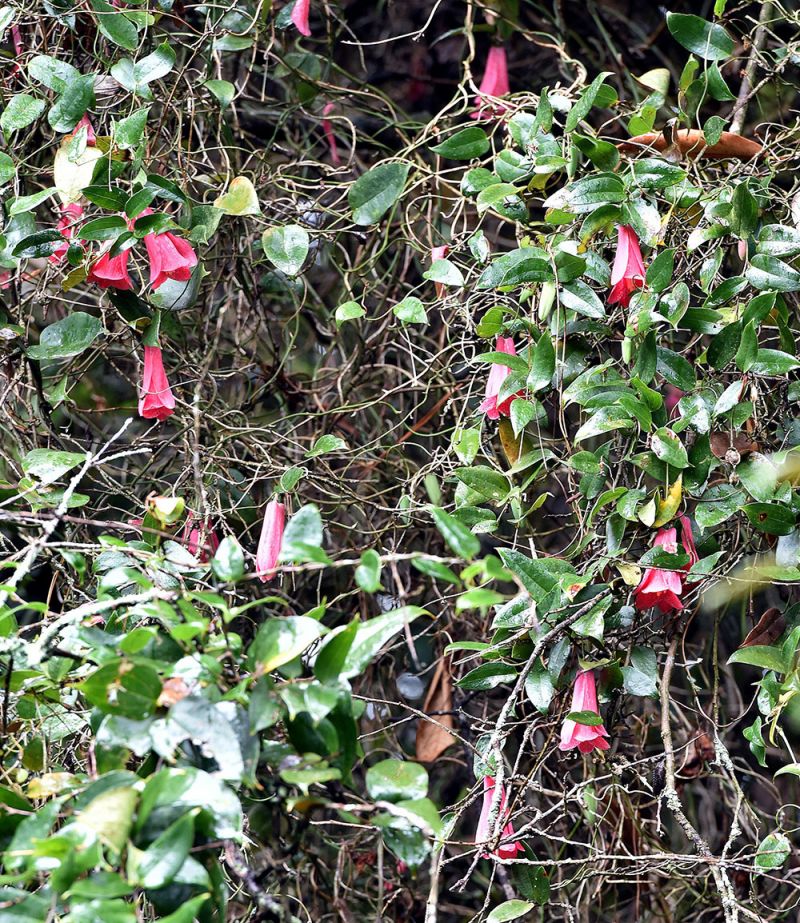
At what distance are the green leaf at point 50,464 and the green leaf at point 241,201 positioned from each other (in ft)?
1.09

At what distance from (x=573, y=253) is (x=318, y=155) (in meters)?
0.69

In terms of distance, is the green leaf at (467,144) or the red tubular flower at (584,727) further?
the green leaf at (467,144)

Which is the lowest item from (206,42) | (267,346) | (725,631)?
(725,631)

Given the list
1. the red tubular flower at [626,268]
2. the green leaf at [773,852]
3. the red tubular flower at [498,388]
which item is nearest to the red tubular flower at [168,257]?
the red tubular flower at [498,388]

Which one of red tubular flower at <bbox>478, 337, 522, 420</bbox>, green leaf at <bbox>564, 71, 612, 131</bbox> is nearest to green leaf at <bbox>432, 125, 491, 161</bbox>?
green leaf at <bbox>564, 71, 612, 131</bbox>

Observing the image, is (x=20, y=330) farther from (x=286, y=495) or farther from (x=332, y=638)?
(x=332, y=638)

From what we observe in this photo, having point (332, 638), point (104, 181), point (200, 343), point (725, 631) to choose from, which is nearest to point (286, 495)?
point (200, 343)

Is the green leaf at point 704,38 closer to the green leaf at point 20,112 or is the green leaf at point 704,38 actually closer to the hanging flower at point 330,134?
the hanging flower at point 330,134

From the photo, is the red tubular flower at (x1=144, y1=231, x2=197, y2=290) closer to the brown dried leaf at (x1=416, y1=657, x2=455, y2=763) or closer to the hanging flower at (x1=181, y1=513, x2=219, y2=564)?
the hanging flower at (x1=181, y1=513, x2=219, y2=564)

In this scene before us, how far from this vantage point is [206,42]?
1329 millimetres

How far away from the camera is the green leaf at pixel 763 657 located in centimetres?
98

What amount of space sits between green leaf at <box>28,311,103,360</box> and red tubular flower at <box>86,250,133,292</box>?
8 centimetres

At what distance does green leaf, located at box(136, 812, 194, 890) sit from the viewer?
22.7 inches

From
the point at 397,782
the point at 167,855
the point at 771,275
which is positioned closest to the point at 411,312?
the point at 771,275
